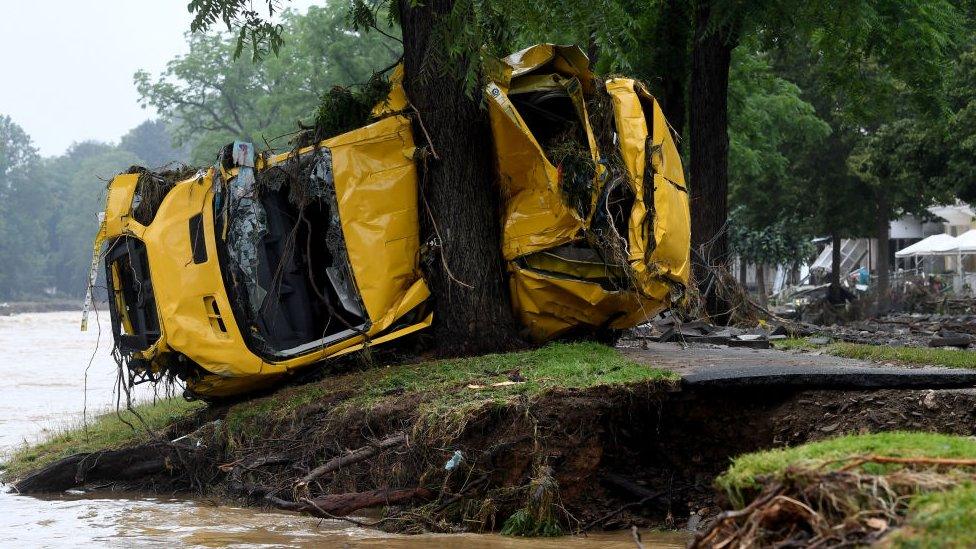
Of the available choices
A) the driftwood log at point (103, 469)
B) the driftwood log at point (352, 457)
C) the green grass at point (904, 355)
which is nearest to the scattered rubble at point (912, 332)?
the green grass at point (904, 355)

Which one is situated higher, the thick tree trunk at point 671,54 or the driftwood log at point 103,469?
the thick tree trunk at point 671,54

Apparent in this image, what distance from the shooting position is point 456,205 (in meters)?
9.70

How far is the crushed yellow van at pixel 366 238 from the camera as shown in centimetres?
914

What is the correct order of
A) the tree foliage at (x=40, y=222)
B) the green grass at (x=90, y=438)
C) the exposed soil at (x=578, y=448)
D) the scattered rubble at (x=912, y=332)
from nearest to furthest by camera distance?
1. the exposed soil at (x=578, y=448)
2. the green grass at (x=90, y=438)
3. the scattered rubble at (x=912, y=332)
4. the tree foliage at (x=40, y=222)

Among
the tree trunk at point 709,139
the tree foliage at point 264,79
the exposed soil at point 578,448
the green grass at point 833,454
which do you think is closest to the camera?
the green grass at point 833,454

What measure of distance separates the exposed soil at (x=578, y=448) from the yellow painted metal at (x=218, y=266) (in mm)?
1379

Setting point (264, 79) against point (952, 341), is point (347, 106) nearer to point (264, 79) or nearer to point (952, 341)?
point (952, 341)

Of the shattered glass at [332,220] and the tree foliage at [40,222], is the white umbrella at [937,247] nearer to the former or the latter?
the shattered glass at [332,220]

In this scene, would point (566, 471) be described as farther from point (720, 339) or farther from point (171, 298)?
point (720, 339)

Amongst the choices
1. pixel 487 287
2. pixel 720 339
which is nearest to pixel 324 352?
pixel 487 287

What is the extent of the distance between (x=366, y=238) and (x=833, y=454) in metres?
5.78

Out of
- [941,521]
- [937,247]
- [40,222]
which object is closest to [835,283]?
[937,247]

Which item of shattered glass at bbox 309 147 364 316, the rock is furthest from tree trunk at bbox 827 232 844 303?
shattered glass at bbox 309 147 364 316

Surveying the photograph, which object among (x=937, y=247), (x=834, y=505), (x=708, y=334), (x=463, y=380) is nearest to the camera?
(x=834, y=505)
